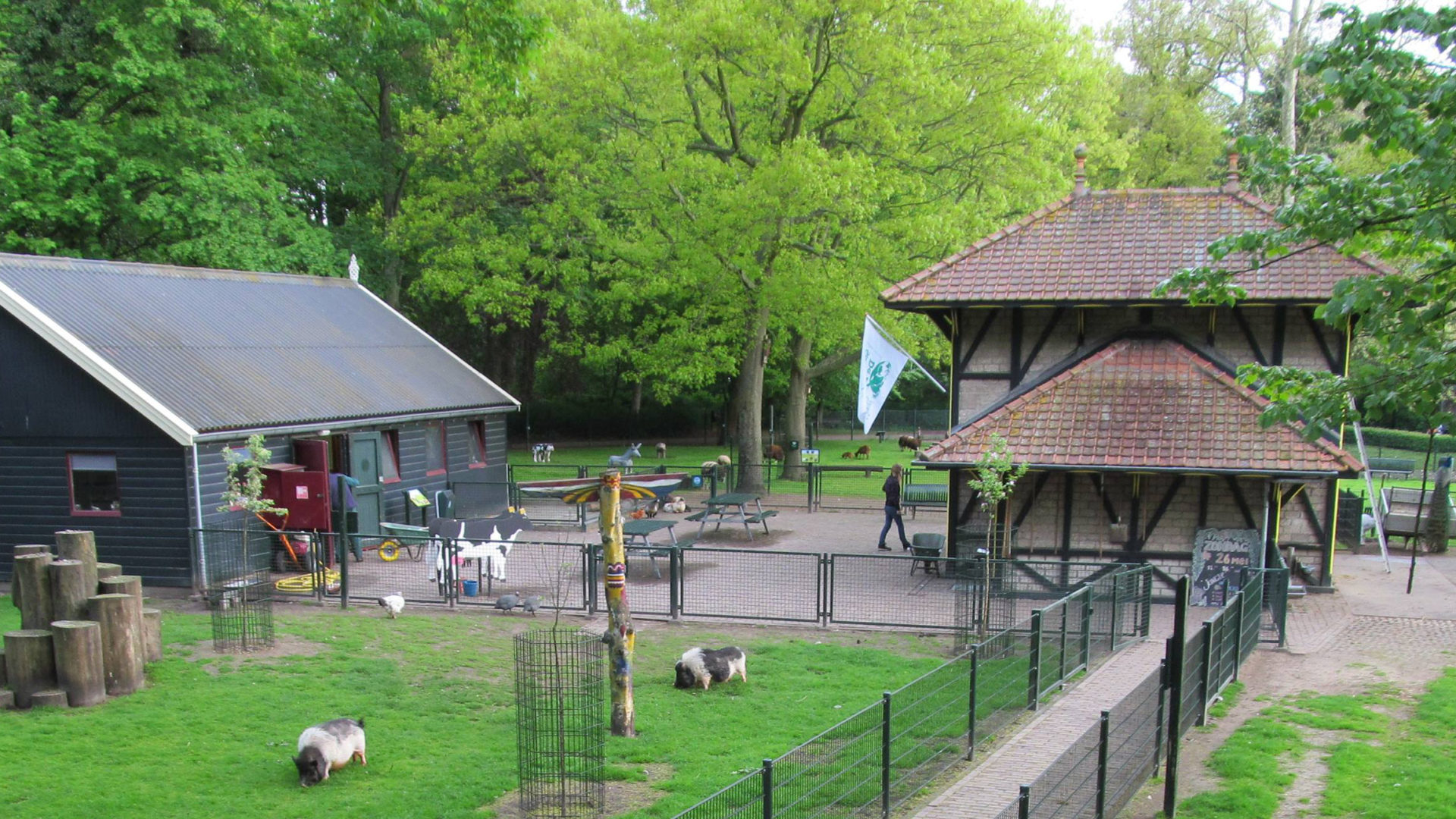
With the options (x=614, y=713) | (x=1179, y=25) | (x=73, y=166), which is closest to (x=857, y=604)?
(x=614, y=713)

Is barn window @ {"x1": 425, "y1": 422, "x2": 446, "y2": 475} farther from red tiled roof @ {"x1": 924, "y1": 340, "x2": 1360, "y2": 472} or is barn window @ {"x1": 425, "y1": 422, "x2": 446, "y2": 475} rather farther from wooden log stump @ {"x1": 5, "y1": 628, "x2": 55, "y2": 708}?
wooden log stump @ {"x1": 5, "y1": 628, "x2": 55, "y2": 708}

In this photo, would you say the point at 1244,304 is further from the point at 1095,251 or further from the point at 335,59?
the point at 335,59

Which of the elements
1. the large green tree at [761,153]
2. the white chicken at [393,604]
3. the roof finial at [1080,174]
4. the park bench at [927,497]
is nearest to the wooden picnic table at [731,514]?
the park bench at [927,497]

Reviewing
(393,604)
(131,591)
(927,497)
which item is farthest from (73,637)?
(927,497)

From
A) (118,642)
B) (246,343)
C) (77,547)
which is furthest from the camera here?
(246,343)

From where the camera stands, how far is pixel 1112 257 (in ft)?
60.7

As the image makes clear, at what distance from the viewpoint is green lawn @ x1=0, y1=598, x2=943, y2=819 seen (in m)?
8.91

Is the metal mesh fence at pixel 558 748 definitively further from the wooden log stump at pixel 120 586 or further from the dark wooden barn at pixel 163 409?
the dark wooden barn at pixel 163 409

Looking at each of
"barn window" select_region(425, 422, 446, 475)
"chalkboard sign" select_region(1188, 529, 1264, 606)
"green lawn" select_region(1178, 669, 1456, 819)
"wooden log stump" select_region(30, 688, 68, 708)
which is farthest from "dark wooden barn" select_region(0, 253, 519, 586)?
"chalkboard sign" select_region(1188, 529, 1264, 606)

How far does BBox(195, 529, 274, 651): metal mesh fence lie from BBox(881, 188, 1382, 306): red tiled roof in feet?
36.7

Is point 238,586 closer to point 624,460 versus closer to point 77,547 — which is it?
point 77,547

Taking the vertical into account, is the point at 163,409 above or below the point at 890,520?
above

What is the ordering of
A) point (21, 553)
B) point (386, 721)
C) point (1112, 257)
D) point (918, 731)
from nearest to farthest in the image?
point (918, 731) < point (386, 721) < point (21, 553) < point (1112, 257)

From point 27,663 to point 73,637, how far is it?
1.85 feet
